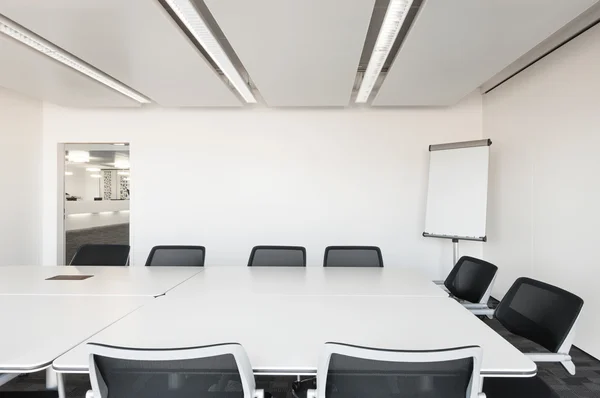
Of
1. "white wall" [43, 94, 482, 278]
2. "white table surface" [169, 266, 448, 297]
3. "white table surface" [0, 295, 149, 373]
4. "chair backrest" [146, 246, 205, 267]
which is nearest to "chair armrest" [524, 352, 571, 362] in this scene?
"white table surface" [169, 266, 448, 297]

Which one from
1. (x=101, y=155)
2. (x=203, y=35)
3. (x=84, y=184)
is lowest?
→ (x=84, y=184)

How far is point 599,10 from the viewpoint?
2.89 metres

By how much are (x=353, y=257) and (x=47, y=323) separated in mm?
2579

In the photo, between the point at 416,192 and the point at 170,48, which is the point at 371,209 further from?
the point at 170,48

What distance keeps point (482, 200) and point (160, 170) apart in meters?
4.66

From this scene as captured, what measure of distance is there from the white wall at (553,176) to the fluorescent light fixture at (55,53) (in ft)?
16.0

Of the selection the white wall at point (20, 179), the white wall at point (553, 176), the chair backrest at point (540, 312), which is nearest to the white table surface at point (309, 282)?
the chair backrest at point (540, 312)

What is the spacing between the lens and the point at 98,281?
9.12 feet

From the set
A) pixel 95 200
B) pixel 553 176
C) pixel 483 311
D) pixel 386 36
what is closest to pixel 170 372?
pixel 483 311

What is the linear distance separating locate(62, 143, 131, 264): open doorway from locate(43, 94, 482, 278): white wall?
225 centimetres

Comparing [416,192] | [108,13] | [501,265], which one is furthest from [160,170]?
[501,265]

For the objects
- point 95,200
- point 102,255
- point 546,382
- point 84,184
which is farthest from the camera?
point 84,184

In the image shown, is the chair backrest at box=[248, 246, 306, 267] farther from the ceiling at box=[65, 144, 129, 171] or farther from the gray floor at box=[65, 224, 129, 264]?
the gray floor at box=[65, 224, 129, 264]

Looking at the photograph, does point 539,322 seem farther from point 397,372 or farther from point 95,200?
point 95,200
